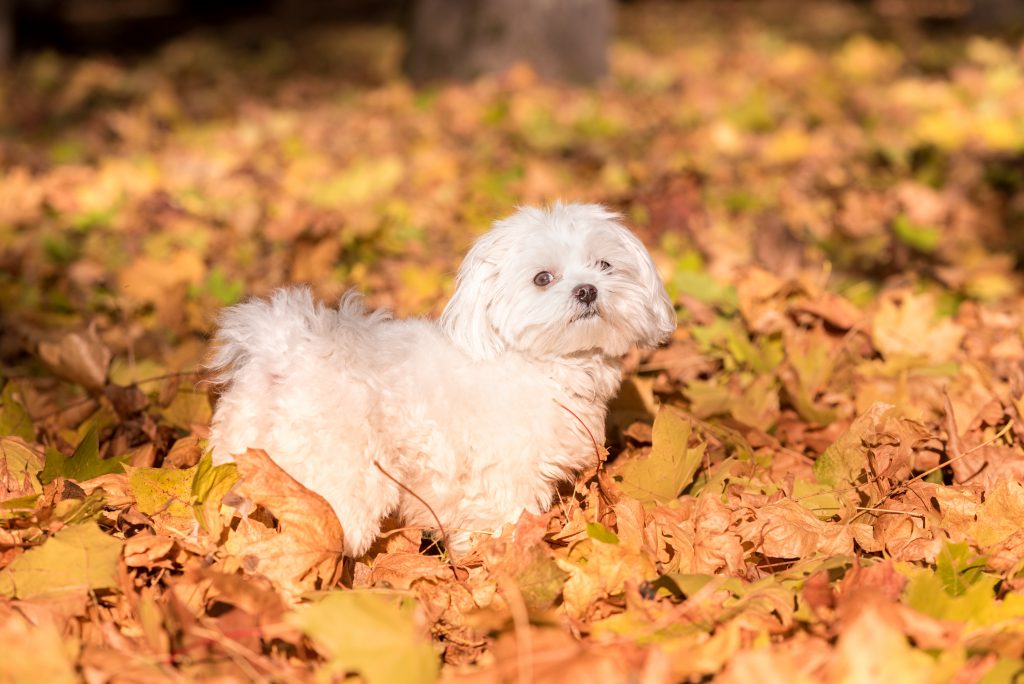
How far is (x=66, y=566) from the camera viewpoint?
2.31 meters

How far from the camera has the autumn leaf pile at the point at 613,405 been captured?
6.91ft

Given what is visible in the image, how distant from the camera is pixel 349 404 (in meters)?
2.49

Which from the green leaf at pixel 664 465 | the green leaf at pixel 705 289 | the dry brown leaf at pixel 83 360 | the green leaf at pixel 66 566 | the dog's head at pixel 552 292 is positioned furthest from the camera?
the green leaf at pixel 705 289

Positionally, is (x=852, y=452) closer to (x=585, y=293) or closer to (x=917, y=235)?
(x=585, y=293)

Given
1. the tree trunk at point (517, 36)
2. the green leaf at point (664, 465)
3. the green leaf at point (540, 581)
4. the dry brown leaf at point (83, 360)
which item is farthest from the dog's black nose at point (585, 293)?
the tree trunk at point (517, 36)

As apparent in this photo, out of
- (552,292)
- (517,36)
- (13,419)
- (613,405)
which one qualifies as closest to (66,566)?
(13,419)

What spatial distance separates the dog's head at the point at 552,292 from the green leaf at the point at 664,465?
0.26 meters

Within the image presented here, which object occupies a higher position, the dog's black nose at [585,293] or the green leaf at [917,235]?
the dog's black nose at [585,293]

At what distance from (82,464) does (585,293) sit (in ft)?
4.94

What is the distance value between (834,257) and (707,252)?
0.67 m

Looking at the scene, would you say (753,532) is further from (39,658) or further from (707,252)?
(707,252)

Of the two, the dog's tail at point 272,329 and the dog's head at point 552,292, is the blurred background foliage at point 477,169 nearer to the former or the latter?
the dog's tail at point 272,329

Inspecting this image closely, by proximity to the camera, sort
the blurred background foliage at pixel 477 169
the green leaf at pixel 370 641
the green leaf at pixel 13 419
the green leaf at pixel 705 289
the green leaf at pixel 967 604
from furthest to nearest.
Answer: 1. the blurred background foliage at pixel 477 169
2. the green leaf at pixel 705 289
3. the green leaf at pixel 13 419
4. the green leaf at pixel 967 604
5. the green leaf at pixel 370 641

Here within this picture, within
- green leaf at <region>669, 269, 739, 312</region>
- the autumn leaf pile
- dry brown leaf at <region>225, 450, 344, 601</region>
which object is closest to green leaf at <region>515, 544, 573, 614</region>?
the autumn leaf pile
